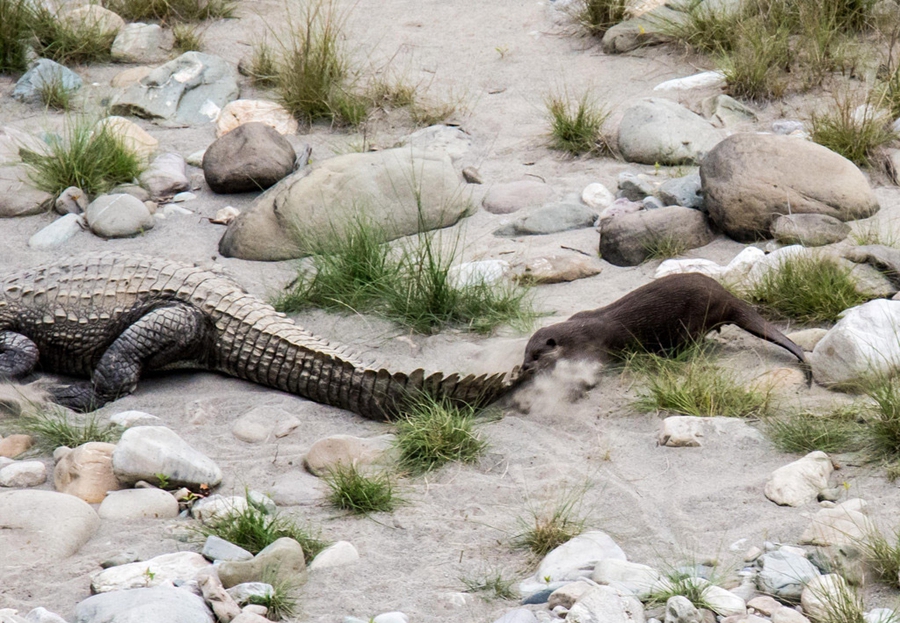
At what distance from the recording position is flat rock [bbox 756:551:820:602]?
293 centimetres

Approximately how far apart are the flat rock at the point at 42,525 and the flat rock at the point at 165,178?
11.5ft

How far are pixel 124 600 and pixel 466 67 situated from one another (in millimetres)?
6306

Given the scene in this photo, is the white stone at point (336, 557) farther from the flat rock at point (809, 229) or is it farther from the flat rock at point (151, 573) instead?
the flat rock at point (809, 229)

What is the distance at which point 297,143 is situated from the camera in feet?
23.7

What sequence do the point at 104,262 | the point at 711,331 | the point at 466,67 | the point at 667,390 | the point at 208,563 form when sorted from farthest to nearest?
the point at 466,67 → the point at 104,262 → the point at 711,331 → the point at 667,390 → the point at 208,563

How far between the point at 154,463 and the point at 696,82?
528 cm

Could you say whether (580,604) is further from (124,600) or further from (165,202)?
(165,202)

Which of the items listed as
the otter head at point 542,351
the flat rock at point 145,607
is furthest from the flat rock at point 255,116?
the flat rock at point 145,607

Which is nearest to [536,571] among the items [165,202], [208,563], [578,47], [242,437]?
[208,563]

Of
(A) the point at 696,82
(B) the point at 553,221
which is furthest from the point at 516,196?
(A) the point at 696,82

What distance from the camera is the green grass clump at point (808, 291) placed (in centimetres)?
473

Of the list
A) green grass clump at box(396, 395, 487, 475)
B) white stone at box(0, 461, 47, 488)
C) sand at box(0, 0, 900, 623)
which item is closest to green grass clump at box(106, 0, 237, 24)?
sand at box(0, 0, 900, 623)

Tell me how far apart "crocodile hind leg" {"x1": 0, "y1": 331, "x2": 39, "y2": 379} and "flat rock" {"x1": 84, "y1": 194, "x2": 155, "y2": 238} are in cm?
141

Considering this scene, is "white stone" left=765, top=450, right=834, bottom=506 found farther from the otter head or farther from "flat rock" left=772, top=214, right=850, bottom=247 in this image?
"flat rock" left=772, top=214, right=850, bottom=247
